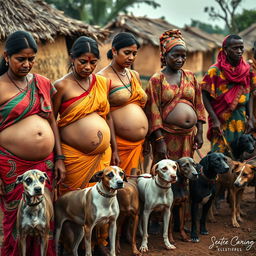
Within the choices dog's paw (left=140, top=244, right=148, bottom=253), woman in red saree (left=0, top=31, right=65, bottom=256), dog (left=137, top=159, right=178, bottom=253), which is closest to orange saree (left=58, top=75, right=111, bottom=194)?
woman in red saree (left=0, top=31, right=65, bottom=256)

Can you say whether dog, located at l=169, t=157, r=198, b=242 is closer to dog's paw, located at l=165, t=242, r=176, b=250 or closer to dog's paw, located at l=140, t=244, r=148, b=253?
dog's paw, located at l=165, t=242, r=176, b=250

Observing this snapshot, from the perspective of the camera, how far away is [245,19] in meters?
38.3

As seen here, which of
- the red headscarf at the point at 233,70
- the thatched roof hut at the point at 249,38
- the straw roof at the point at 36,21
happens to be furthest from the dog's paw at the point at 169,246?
the thatched roof hut at the point at 249,38

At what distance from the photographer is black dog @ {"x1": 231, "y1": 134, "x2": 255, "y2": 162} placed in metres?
6.83

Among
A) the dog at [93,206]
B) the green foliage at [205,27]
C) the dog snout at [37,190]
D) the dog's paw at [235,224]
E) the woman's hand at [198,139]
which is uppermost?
the dog snout at [37,190]

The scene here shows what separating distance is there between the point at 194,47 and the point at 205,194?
17144mm

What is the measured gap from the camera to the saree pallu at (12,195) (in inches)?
181

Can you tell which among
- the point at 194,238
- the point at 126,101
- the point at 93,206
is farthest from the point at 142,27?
the point at 93,206

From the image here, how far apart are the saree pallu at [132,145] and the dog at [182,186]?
0.56m

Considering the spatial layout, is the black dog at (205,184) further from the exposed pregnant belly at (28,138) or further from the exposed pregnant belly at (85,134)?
the exposed pregnant belly at (28,138)

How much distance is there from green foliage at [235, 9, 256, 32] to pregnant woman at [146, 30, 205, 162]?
3415 centimetres

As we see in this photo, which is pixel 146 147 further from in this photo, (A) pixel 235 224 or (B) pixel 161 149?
(A) pixel 235 224

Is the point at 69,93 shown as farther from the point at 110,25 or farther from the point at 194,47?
the point at 194,47

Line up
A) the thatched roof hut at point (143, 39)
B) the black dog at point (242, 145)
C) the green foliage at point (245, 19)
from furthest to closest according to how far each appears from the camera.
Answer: the green foliage at point (245, 19) → the thatched roof hut at point (143, 39) → the black dog at point (242, 145)
